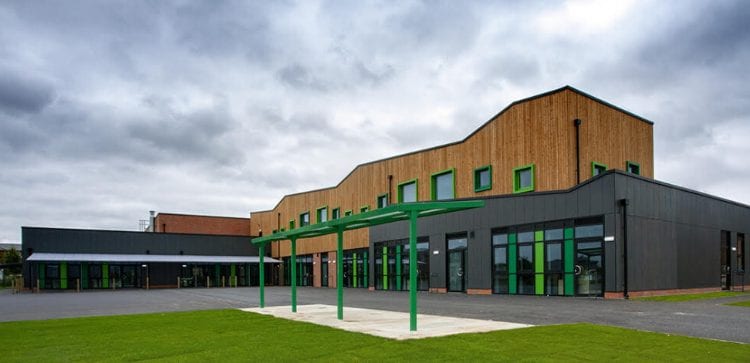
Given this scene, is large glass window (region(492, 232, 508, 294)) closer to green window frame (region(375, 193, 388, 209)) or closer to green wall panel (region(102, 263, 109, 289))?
green window frame (region(375, 193, 388, 209))

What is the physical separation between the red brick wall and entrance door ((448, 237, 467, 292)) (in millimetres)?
36849

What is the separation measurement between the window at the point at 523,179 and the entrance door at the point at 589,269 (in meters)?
4.40

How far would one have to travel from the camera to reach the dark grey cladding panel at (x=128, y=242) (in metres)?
42.4

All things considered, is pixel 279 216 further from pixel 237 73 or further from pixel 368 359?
pixel 368 359

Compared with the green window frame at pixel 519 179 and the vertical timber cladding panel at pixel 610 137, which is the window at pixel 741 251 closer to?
the vertical timber cladding panel at pixel 610 137

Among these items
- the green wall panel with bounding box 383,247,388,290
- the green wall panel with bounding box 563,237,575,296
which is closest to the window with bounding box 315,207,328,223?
the green wall panel with bounding box 383,247,388,290

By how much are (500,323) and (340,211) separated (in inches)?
1203

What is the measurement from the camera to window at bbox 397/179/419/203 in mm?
33544

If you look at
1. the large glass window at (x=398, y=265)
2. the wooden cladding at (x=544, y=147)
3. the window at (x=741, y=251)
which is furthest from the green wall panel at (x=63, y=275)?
the window at (x=741, y=251)

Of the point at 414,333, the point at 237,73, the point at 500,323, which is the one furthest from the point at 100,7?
the point at 500,323

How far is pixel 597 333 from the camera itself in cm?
1040

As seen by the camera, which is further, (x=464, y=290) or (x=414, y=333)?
(x=464, y=290)

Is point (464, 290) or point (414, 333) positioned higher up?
point (414, 333)

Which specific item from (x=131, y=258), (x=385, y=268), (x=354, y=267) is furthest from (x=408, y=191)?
(x=131, y=258)
